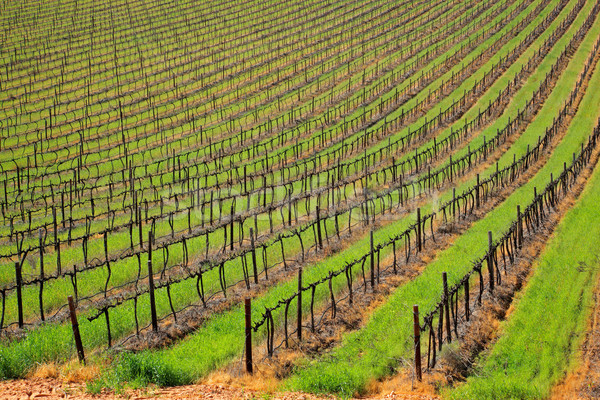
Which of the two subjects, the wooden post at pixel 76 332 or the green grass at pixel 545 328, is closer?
the green grass at pixel 545 328

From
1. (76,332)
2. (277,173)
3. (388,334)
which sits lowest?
(388,334)

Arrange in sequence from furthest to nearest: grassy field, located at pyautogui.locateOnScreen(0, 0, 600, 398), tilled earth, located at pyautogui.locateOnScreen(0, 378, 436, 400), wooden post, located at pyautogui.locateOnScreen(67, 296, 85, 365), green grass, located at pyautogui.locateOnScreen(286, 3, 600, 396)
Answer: grassy field, located at pyautogui.locateOnScreen(0, 0, 600, 398) → wooden post, located at pyautogui.locateOnScreen(67, 296, 85, 365) → green grass, located at pyautogui.locateOnScreen(286, 3, 600, 396) → tilled earth, located at pyautogui.locateOnScreen(0, 378, 436, 400)

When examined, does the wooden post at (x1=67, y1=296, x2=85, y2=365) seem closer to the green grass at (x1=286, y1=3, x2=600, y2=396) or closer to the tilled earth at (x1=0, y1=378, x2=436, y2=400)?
the tilled earth at (x1=0, y1=378, x2=436, y2=400)

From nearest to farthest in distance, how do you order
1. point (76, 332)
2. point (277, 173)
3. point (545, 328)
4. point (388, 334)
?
1. point (76, 332)
2. point (388, 334)
3. point (545, 328)
4. point (277, 173)

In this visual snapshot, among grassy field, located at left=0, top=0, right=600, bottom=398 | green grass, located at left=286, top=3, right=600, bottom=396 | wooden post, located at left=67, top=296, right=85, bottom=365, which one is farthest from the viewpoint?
grassy field, located at left=0, top=0, right=600, bottom=398

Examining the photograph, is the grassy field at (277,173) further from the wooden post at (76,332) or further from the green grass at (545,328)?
the wooden post at (76,332)

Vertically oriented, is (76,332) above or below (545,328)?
above

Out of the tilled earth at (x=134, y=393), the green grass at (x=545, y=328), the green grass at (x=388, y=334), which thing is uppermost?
the tilled earth at (x=134, y=393)

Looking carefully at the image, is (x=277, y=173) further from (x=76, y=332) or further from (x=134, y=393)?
(x=134, y=393)

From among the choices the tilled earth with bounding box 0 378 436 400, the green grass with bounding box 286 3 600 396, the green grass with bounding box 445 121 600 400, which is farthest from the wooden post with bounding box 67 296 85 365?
the green grass with bounding box 445 121 600 400

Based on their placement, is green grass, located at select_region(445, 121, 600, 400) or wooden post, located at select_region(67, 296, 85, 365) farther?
wooden post, located at select_region(67, 296, 85, 365)

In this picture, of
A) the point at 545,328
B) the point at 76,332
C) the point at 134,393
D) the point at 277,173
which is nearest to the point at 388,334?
the point at 545,328

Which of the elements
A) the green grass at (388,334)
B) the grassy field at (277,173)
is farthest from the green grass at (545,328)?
the green grass at (388,334)

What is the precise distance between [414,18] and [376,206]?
1689 inches
